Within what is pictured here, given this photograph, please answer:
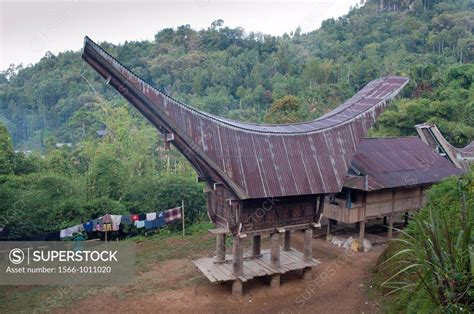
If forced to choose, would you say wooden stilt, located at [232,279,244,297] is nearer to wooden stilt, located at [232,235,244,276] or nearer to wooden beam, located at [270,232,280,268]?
wooden stilt, located at [232,235,244,276]

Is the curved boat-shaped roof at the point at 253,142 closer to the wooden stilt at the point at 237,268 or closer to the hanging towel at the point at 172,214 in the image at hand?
the wooden stilt at the point at 237,268

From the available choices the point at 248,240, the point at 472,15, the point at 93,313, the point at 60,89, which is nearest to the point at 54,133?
the point at 60,89

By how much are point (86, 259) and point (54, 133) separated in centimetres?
3531

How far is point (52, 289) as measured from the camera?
12938 mm

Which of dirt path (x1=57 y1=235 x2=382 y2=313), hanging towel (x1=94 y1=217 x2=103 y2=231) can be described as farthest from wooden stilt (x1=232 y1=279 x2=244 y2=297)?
hanging towel (x1=94 y1=217 x2=103 y2=231)

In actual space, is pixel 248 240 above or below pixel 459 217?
below

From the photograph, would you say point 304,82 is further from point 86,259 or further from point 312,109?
point 86,259

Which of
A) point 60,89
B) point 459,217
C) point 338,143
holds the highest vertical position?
point 60,89

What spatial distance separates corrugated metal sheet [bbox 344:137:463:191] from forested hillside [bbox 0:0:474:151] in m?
10.2

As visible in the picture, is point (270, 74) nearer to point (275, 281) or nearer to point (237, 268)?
point (275, 281)

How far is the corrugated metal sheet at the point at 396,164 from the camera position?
16.3m

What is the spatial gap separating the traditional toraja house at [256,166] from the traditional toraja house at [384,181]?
8.92ft

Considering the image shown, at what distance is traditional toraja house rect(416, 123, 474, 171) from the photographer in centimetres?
2072

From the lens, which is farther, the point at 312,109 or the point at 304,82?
the point at 304,82
